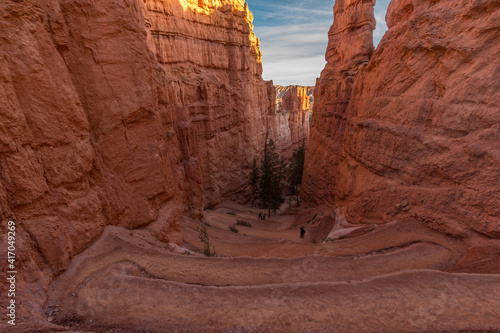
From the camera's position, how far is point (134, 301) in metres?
5.60

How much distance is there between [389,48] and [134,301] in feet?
54.9

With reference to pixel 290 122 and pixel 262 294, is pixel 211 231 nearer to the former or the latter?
pixel 262 294

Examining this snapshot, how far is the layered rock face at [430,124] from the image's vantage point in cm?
904

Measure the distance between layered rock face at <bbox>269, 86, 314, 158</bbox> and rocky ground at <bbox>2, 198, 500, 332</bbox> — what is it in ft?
133

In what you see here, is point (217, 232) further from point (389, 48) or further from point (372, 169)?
point (389, 48)

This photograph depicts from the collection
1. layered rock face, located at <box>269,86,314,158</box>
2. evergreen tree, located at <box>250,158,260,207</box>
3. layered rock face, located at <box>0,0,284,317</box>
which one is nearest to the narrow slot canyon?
layered rock face, located at <box>0,0,284,317</box>

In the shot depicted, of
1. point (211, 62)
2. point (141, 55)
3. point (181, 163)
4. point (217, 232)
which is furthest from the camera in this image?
point (211, 62)

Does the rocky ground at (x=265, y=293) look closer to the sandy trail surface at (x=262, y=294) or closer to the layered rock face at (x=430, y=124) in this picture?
the sandy trail surface at (x=262, y=294)

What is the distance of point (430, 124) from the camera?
11.2 meters

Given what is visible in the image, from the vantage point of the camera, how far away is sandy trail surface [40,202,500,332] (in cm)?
525

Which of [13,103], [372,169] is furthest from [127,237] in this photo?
[372,169]

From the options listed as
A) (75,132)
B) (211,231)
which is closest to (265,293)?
(75,132)

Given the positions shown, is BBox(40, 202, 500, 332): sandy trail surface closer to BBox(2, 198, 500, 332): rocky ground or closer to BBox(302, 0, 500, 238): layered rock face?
BBox(2, 198, 500, 332): rocky ground

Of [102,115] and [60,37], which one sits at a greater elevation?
[60,37]
